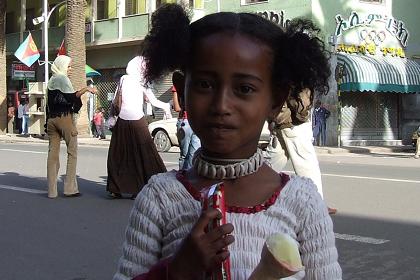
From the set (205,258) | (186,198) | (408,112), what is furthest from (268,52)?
(408,112)

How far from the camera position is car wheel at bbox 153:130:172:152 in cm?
1958

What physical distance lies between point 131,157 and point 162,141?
11463 millimetres

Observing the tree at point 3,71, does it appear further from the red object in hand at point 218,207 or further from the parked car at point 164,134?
the red object in hand at point 218,207

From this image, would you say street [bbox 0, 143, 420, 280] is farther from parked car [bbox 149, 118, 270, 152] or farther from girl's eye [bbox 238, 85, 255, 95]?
parked car [bbox 149, 118, 270, 152]

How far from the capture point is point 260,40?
162cm

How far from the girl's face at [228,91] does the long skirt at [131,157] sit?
6.61m

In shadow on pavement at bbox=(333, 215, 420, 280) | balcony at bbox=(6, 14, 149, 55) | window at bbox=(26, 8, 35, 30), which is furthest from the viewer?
window at bbox=(26, 8, 35, 30)

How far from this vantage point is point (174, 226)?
5.35 feet

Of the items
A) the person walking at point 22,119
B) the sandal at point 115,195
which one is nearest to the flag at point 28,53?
the person walking at point 22,119

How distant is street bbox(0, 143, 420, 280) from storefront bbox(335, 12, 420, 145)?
11.7 meters

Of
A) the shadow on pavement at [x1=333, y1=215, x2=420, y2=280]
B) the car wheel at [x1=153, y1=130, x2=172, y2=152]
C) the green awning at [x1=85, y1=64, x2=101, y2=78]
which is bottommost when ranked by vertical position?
the shadow on pavement at [x1=333, y1=215, x2=420, y2=280]

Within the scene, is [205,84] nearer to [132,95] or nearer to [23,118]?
[132,95]

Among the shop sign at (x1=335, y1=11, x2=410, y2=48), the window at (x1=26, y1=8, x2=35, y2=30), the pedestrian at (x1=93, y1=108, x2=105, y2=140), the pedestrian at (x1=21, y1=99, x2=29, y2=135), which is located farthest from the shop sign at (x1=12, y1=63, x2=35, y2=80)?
the shop sign at (x1=335, y1=11, x2=410, y2=48)

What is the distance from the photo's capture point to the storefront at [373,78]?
74.4 feet
